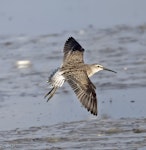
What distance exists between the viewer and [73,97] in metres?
11.4

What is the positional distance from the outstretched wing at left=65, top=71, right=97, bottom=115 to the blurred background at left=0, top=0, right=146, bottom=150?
35cm

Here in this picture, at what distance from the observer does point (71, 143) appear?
8.96m

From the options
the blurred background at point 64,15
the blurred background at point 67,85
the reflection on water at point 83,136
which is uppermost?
the blurred background at point 64,15

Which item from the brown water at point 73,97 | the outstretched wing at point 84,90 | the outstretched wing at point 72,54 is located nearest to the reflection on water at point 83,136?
the brown water at point 73,97

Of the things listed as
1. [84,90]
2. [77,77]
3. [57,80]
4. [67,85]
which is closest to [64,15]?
[67,85]

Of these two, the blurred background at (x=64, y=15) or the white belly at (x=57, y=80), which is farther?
the blurred background at (x=64, y=15)

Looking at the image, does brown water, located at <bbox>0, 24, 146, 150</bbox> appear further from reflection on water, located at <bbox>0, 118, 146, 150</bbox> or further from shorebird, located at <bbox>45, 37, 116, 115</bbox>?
shorebird, located at <bbox>45, 37, 116, 115</bbox>

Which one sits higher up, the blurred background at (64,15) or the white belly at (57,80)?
the blurred background at (64,15)

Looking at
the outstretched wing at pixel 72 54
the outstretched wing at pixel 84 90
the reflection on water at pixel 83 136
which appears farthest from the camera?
the outstretched wing at pixel 72 54

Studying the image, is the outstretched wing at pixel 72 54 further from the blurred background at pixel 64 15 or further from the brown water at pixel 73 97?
the blurred background at pixel 64 15

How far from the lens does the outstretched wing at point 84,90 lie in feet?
30.6

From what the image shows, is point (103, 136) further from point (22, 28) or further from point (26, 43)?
point (22, 28)

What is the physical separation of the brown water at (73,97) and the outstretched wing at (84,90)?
35 centimetres

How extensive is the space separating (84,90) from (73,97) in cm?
196
